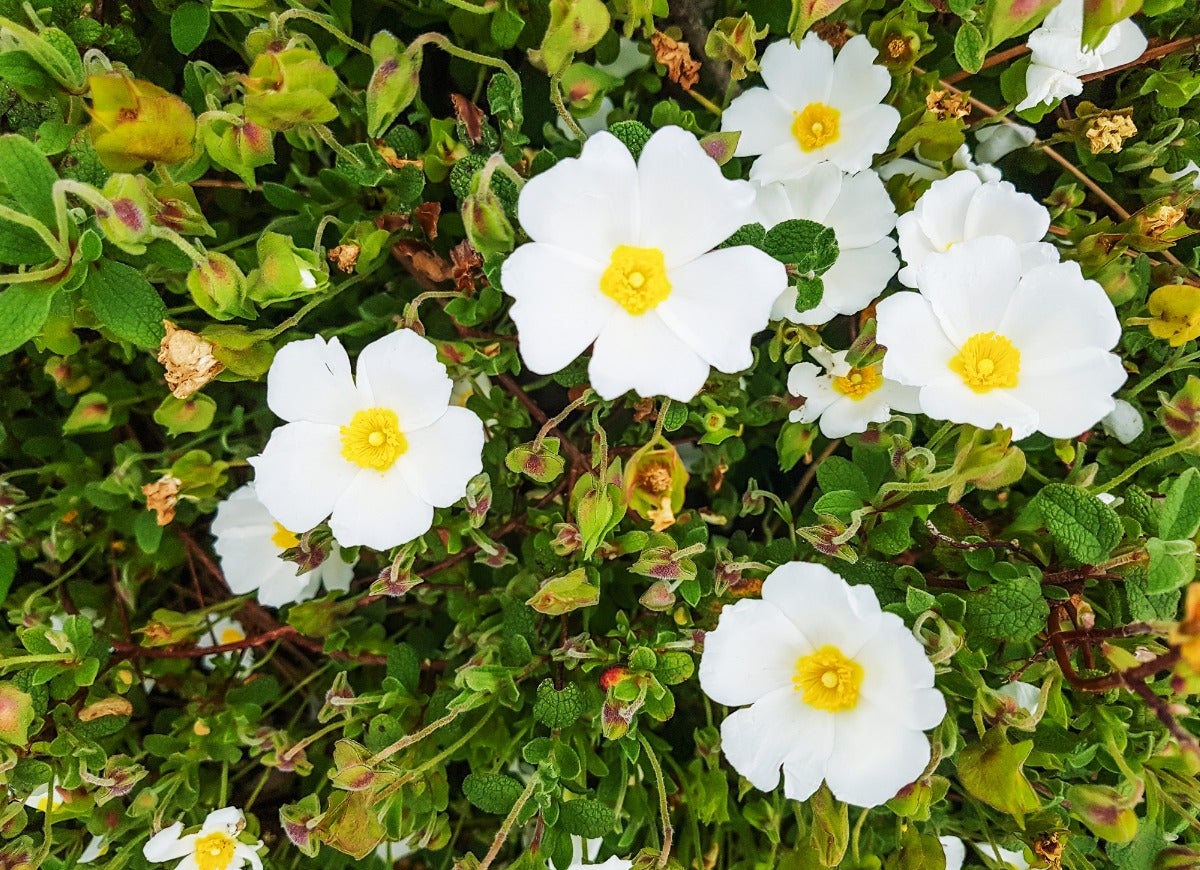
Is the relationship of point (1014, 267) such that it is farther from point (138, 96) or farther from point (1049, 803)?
point (138, 96)

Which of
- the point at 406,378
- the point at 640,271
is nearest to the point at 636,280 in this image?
the point at 640,271

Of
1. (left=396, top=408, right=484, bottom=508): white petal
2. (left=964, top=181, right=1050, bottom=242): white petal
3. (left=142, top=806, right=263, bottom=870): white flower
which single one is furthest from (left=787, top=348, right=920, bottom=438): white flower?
(left=142, top=806, right=263, bottom=870): white flower

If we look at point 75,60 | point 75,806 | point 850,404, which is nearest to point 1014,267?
point 850,404

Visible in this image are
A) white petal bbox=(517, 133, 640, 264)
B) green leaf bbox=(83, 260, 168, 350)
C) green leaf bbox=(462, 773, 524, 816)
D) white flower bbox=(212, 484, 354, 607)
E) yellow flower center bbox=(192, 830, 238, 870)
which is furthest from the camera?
white flower bbox=(212, 484, 354, 607)

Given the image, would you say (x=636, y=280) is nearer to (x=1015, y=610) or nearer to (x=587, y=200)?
(x=587, y=200)

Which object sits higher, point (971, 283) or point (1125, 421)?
point (971, 283)

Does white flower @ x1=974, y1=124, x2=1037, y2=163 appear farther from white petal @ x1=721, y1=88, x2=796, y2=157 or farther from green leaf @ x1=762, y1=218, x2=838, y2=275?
green leaf @ x1=762, y1=218, x2=838, y2=275
